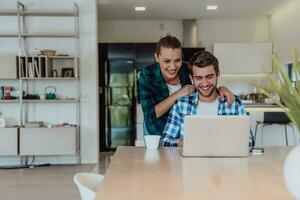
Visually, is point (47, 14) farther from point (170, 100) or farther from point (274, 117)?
point (170, 100)

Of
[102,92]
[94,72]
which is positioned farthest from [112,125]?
[94,72]

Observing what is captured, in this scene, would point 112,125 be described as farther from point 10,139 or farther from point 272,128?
point 272,128

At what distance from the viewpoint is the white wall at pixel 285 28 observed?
6934 millimetres

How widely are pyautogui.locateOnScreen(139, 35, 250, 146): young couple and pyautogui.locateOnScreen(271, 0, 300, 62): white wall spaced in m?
4.45

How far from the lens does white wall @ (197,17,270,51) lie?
8625mm

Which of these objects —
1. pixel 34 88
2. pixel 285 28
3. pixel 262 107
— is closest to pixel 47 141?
pixel 34 88

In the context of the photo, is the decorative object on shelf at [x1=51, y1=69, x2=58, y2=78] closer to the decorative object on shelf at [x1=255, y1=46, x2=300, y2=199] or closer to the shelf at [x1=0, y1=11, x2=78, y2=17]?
the shelf at [x1=0, y1=11, x2=78, y2=17]

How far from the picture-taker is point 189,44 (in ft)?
27.4

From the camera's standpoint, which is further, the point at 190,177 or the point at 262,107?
the point at 262,107

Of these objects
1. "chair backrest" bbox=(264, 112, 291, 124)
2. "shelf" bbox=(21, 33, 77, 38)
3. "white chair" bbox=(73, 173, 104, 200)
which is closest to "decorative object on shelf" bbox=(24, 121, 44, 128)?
"shelf" bbox=(21, 33, 77, 38)

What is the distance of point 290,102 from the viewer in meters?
1.23

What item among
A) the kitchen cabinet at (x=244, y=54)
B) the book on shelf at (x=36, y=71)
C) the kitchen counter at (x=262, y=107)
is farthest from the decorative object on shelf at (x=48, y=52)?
the kitchen counter at (x=262, y=107)

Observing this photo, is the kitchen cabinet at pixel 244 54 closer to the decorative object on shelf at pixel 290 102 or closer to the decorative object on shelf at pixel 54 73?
the decorative object on shelf at pixel 54 73

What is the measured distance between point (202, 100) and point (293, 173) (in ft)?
4.20
